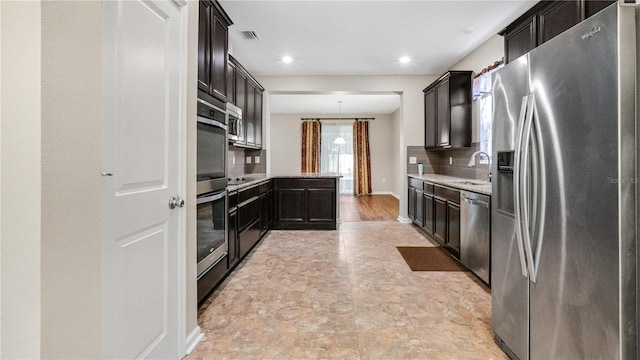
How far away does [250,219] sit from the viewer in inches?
145

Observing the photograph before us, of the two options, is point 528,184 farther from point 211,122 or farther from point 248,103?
point 248,103

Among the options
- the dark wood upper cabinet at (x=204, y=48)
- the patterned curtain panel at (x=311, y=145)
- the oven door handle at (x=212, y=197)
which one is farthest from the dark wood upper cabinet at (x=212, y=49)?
the patterned curtain panel at (x=311, y=145)

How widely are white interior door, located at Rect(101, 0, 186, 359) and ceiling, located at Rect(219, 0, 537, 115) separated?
77.9 inches

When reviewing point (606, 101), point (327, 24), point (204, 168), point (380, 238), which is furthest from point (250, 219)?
point (606, 101)

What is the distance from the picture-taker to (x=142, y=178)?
1361 mm

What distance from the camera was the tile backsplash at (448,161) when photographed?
4312 millimetres

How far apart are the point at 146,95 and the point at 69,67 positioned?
0.54m

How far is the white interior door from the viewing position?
118cm

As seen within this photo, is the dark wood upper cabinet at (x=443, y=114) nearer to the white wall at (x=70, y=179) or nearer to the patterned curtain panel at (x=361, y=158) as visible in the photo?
the white wall at (x=70, y=179)

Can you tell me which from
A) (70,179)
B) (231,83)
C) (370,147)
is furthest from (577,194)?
(370,147)

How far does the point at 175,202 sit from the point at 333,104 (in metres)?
7.39

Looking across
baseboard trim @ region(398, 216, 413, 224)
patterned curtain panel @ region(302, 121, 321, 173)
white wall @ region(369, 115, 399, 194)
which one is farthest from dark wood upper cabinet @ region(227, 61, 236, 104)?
white wall @ region(369, 115, 399, 194)

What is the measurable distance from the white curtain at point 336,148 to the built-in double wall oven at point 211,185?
7632 millimetres

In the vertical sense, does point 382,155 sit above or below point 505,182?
above
